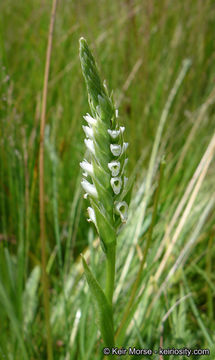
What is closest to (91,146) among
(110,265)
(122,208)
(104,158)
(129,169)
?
(104,158)

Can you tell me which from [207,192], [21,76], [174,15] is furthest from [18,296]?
[174,15]

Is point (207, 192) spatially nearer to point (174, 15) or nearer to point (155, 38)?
point (155, 38)

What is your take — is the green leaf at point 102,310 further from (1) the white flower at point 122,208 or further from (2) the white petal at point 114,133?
(2) the white petal at point 114,133

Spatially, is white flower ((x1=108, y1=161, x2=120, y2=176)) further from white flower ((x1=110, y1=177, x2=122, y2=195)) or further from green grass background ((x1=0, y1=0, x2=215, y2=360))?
green grass background ((x1=0, y1=0, x2=215, y2=360))

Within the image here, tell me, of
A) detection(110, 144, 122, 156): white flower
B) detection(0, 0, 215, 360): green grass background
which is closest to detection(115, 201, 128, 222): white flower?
detection(110, 144, 122, 156): white flower

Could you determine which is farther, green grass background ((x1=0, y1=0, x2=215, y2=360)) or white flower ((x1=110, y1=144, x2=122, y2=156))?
green grass background ((x1=0, y1=0, x2=215, y2=360))

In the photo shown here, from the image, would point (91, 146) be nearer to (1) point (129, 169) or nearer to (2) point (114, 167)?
(2) point (114, 167)
